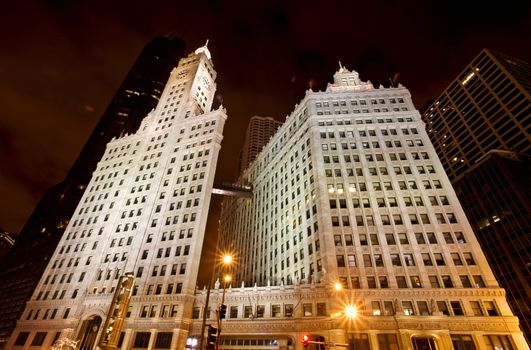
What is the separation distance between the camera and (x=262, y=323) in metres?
43.2

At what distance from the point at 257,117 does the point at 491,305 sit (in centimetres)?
15436

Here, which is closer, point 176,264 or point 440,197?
point 440,197

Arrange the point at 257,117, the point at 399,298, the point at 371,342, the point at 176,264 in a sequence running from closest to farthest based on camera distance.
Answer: the point at 371,342 → the point at 399,298 → the point at 176,264 → the point at 257,117

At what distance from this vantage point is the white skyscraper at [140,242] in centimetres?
4869

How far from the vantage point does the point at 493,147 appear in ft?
311

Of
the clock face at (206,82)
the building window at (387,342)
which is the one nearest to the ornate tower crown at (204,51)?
the clock face at (206,82)

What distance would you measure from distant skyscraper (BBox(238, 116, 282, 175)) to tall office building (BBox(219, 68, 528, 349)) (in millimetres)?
85780

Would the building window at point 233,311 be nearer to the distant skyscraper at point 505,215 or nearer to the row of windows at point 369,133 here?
the row of windows at point 369,133

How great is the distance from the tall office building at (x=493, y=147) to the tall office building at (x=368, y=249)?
4048cm

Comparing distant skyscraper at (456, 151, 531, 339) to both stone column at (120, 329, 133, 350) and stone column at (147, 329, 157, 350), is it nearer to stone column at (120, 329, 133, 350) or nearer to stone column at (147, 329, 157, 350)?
stone column at (147, 329, 157, 350)

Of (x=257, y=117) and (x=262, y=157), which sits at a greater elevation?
(x=257, y=117)

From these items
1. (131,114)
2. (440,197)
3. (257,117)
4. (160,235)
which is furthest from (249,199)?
(257,117)

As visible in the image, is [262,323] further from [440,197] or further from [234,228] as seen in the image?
[234,228]

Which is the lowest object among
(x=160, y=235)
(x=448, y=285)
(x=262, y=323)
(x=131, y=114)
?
(x=262, y=323)
